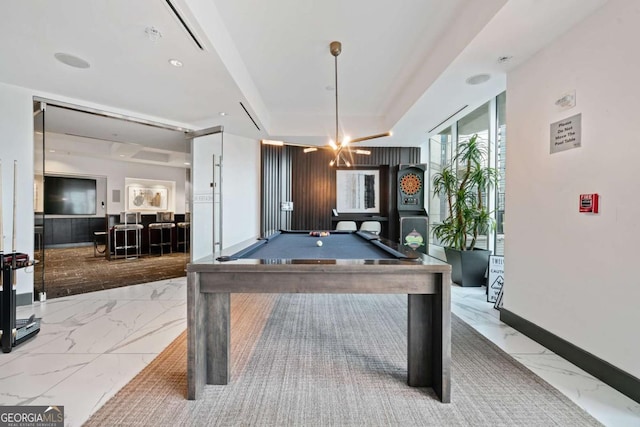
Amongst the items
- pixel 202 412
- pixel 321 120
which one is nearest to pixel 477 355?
pixel 202 412

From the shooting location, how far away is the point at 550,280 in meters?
2.44

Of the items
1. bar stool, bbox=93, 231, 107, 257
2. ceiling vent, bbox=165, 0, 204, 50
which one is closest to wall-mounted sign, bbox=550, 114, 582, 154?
ceiling vent, bbox=165, 0, 204, 50

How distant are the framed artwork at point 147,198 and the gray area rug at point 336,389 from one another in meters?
9.08

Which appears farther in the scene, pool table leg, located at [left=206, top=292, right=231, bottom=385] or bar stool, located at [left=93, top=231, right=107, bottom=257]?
bar stool, located at [left=93, top=231, right=107, bottom=257]

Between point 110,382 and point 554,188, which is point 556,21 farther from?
point 110,382

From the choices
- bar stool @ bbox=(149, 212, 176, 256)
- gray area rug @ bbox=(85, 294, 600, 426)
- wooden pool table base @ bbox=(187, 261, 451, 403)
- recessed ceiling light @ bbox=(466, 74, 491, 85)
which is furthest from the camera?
bar stool @ bbox=(149, 212, 176, 256)

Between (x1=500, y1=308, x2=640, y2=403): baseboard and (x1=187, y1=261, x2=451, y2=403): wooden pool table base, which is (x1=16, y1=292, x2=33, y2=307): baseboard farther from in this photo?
(x1=500, y1=308, x2=640, y2=403): baseboard

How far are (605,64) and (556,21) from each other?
1.62ft

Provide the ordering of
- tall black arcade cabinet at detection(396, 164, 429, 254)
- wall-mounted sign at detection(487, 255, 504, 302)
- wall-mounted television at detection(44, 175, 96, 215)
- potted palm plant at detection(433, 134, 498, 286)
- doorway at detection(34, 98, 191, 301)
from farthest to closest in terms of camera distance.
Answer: wall-mounted television at detection(44, 175, 96, 215) < tall black arcade cabinet at detection(396, 164, 429, 254) < potted palm plant at detection(433, 134, 498, 286) < doorway at detection(34, 98, 191, 301) < wall-mounted sign at detection(487, 255, 504, 302)

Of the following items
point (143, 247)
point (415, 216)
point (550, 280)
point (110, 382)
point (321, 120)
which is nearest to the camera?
point (110, 382)

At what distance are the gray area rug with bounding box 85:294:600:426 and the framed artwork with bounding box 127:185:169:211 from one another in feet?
29.8

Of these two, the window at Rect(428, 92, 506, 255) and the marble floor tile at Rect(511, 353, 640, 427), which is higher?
the window at Rect(428, 92, 506, 255)

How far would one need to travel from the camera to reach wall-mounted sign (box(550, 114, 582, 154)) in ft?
7.13

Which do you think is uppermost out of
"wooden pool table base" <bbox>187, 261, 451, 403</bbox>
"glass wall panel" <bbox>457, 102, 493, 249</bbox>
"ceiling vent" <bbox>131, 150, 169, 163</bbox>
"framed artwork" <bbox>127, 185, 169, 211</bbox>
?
"ceiling vent" <bbox>131, 150, 169, 163</bbox>
